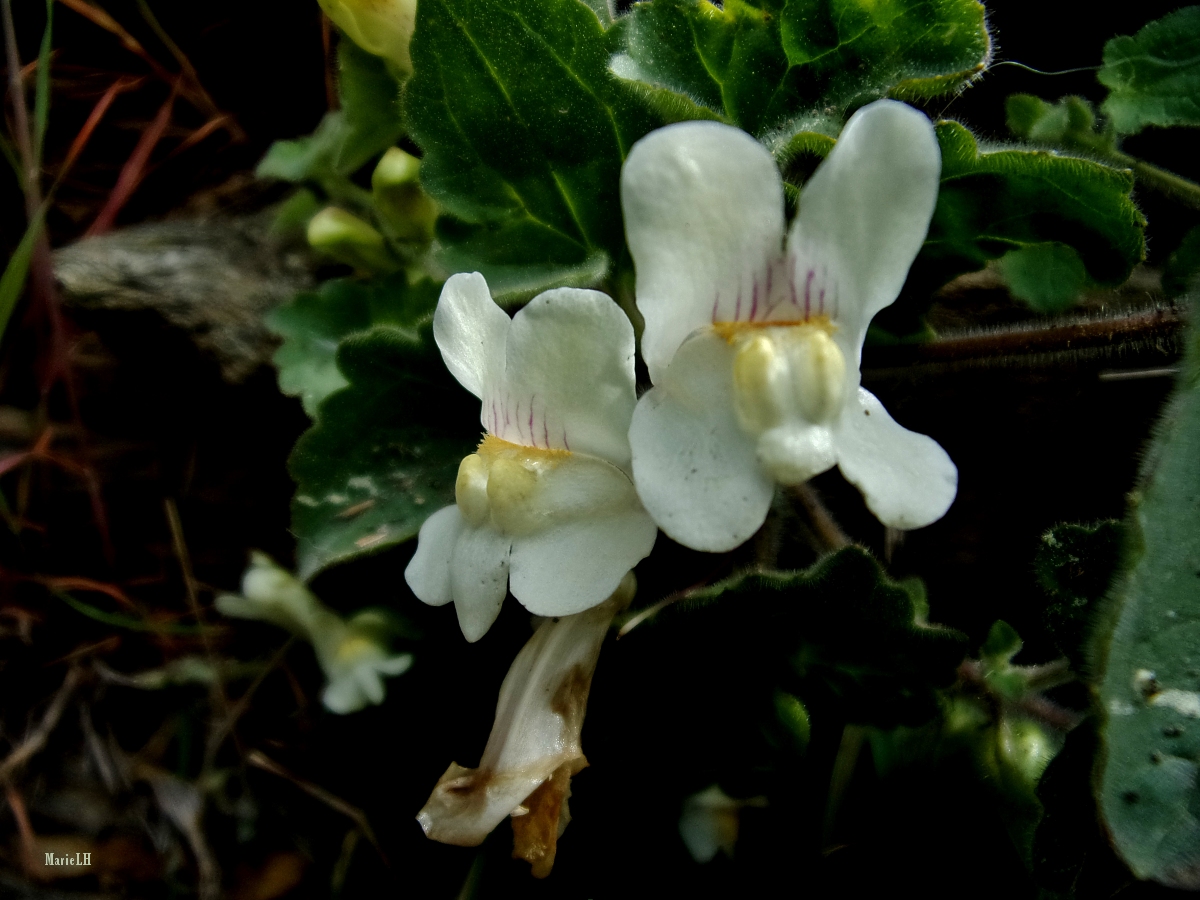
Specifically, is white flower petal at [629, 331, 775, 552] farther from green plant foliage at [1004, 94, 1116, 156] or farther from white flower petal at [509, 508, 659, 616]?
green plant foliage at [1004, 94, 1116, 156]

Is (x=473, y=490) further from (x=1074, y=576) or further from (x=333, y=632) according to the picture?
(x=333, y=632)

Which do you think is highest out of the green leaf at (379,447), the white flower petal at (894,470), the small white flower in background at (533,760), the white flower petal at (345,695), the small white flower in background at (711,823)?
the white flower petal at (894,470)

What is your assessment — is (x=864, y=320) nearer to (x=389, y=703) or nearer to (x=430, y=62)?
(x=430, y=62)

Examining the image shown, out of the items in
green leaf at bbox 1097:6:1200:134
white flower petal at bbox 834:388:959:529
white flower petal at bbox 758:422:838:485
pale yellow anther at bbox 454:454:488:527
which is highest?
green leaf at bbox 1097:6:1200:134

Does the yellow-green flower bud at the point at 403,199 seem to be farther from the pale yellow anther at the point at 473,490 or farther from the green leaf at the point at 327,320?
the pale yellow anther at the point at 473,490

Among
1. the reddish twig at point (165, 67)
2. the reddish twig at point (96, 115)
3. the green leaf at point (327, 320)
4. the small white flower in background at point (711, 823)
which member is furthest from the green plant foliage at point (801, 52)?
the reddish twig at point (96, 115)

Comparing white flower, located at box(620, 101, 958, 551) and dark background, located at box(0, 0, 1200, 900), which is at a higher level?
white flower, located at box(620, 101, 958, 551)

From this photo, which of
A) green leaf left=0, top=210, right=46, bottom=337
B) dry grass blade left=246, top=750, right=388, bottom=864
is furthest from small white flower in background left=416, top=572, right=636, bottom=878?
green leaf left=0, top=210, right=46, bottom=337
